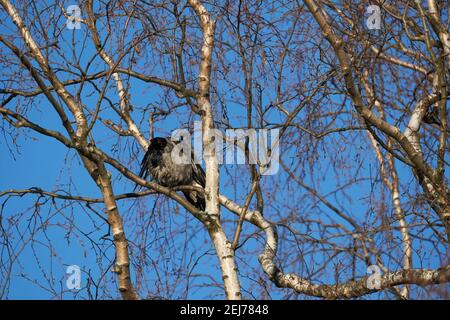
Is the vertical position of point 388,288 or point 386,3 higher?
point 386,3

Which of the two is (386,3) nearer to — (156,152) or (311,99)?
(311,99)

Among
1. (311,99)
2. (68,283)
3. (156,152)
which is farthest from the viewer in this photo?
(156,152)

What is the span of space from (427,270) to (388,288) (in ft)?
2.84

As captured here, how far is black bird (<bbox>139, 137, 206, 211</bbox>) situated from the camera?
8.26m

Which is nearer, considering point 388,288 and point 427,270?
point 388,288

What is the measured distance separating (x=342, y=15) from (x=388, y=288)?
8.34 feet

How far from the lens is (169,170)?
8570 mm

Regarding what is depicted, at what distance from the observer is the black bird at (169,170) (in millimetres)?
8258
